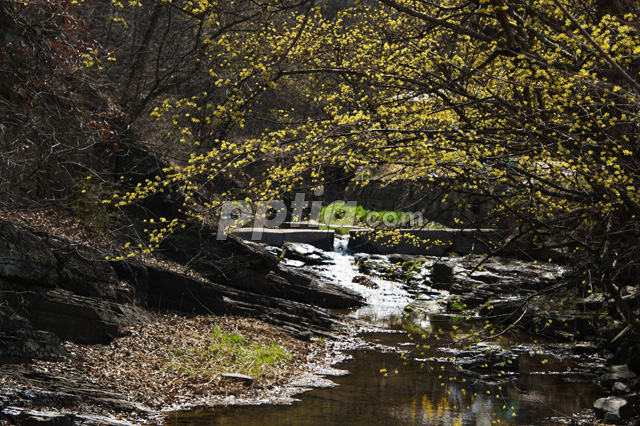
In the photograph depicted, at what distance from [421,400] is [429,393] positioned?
0.44 metres

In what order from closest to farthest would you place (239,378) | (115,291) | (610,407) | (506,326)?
(610,407) → (239,378) → (115,291) → (506,326)

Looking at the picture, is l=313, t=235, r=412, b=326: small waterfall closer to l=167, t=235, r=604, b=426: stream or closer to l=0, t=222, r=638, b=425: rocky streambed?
l=0, t=222, r=638, b=425: rocky streambed

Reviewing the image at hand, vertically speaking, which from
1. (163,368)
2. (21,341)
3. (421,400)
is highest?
(21,341)

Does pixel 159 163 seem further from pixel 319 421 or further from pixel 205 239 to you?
pixel 319 421

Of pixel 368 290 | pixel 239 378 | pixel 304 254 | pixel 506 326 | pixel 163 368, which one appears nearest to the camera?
pixel 163 368

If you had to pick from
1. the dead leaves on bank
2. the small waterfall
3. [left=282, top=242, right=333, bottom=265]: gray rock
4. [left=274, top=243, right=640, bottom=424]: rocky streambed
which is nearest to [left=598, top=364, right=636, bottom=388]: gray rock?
[left=274, top=243, right=640, bottom=424]: rocky streambed

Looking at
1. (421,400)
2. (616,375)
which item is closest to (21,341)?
(421,400)

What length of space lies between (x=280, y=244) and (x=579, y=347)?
11002 millimetres

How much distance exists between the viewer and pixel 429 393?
8984 mm

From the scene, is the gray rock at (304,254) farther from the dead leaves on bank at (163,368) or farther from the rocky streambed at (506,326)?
the dead leaves on bank at (163,368)

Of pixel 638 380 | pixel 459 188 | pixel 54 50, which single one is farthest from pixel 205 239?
pixel 638 380

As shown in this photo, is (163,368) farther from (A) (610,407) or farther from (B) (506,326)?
(B) (506,326)

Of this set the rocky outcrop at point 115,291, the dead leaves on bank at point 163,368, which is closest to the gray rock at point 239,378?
the dead leaves on bank at point 163,368

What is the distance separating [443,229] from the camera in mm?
21953
